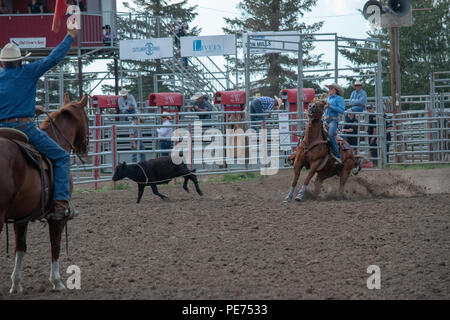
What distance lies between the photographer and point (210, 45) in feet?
62.1

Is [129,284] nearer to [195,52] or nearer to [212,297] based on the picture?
[212,297]

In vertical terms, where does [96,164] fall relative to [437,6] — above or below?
below

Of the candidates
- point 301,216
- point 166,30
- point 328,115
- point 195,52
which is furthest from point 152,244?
point 166,30

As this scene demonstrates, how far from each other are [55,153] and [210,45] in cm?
1376

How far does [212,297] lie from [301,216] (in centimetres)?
443

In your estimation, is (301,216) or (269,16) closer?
(301,216)

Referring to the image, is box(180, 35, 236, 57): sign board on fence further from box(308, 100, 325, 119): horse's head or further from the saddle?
the saddle

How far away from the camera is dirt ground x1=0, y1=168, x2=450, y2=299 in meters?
5.14

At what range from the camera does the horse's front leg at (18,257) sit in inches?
213

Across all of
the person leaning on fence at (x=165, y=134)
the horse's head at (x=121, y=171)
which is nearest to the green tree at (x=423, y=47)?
the person leaning on fence at (x=165, y=134)

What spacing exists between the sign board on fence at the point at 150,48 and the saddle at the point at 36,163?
1433cm

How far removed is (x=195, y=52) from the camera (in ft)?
63.2

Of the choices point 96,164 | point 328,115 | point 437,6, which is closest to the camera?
point 328,115

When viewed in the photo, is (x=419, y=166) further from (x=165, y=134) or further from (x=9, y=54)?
(x=9, y=54)
